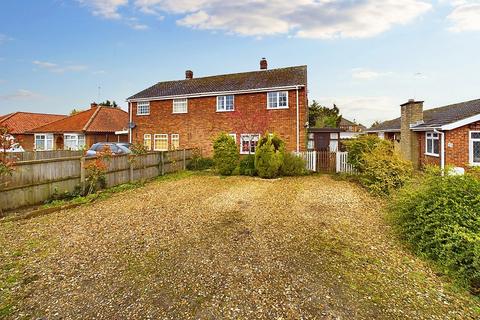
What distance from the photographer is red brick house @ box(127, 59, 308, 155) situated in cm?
1919

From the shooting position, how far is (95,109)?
31.4 meters

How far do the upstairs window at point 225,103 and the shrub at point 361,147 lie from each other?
956cm

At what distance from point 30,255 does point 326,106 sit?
4811 cm

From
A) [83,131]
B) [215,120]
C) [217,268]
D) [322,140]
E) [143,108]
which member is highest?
[143,108]

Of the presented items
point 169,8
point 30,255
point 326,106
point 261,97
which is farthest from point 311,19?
point 326,106

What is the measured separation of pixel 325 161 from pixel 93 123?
77.5 ft

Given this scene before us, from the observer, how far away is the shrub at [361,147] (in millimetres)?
13789

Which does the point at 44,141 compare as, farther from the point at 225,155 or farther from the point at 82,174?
the point at 225,155

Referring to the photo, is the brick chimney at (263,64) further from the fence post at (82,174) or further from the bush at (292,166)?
the fence post at (82,174)

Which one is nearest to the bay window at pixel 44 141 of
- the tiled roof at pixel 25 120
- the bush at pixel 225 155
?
the tiled roof at pixel 25 120

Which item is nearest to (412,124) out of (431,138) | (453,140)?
(431,138)

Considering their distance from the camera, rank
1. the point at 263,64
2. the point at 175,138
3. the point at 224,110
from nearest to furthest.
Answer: the point at 224,110 < the point at 175,138 < the point at 263,64

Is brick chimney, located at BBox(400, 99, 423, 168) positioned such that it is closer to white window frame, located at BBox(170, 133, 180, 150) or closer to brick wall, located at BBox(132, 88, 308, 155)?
brick wall, located at BBox(132, 88, 308, 155)

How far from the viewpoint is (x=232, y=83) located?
72.6 feet
